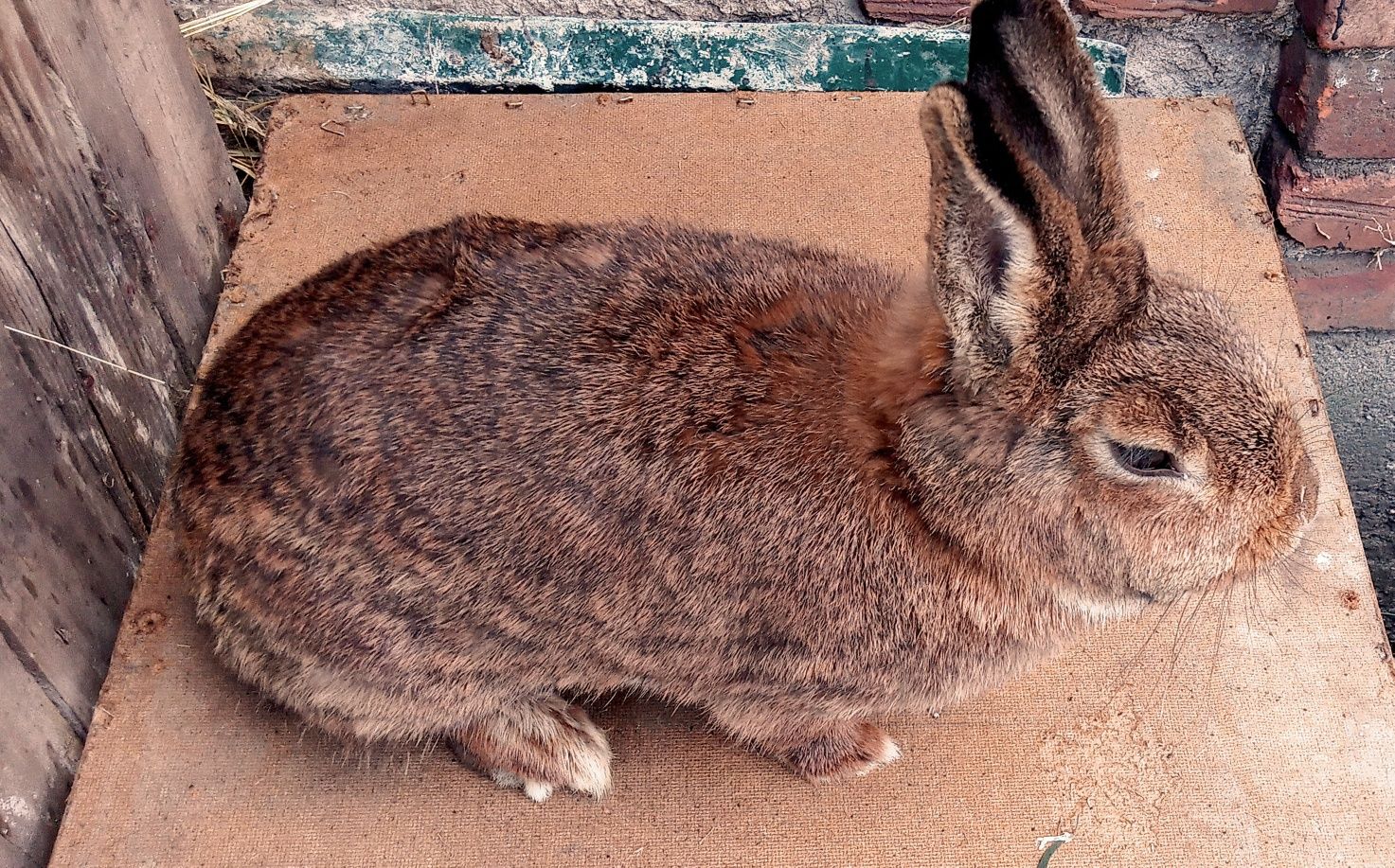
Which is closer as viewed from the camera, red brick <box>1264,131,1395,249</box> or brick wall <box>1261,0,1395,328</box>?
brick wall <box>1261,0,1395,328</box>

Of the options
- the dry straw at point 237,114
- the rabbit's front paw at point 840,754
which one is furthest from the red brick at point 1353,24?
the dry straw at point 237,114

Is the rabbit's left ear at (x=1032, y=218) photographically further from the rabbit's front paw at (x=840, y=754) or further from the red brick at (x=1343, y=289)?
the red brick at (x=1343, y=289)

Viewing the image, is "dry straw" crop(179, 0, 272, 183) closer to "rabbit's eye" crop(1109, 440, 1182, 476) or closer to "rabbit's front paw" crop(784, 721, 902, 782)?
"rabbit's front paw" crop(784, 721, 902, 782)

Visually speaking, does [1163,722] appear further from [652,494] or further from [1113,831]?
[652,494]

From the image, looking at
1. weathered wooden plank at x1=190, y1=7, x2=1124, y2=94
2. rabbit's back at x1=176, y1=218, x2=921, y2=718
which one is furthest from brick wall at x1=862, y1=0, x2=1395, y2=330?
rabbit's back at x1=176, y1=218, x2=921, y2=718

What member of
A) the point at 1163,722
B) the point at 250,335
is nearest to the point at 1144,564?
the point at 1163,722

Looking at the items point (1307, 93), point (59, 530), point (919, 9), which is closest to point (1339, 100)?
point (1307, 93)
